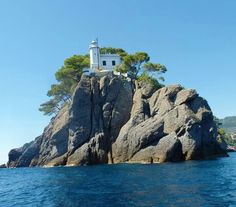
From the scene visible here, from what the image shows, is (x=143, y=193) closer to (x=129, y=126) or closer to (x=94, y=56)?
(x=129, y=126)

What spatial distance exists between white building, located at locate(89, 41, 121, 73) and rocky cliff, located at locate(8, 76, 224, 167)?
49.7 ft

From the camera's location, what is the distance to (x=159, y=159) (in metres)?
66.4

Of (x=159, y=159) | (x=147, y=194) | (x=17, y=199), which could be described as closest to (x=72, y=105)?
(x=159, y=159)

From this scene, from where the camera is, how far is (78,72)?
331ft

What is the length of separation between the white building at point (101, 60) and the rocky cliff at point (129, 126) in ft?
49.7

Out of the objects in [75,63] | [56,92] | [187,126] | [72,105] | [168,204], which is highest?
[75,63]

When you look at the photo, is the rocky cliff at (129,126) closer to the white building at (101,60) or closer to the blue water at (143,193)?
the white building at (101,60)

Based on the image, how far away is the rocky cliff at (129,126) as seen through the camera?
68.5 metres

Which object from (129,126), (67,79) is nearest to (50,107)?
(67,79)

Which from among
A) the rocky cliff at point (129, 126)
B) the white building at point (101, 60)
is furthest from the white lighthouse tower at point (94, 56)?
the rocky cliff at point (129, 126)

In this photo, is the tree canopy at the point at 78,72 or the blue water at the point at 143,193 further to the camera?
the tree canopy at the point at 78,72

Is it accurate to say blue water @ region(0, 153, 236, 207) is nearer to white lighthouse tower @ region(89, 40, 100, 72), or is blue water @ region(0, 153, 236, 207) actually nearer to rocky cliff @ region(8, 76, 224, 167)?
rocky cliff @ region(8, 76, 224, 167)

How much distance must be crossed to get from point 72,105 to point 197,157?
1245 inches

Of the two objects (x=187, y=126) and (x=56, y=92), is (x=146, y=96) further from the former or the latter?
(x=56, y=92)
